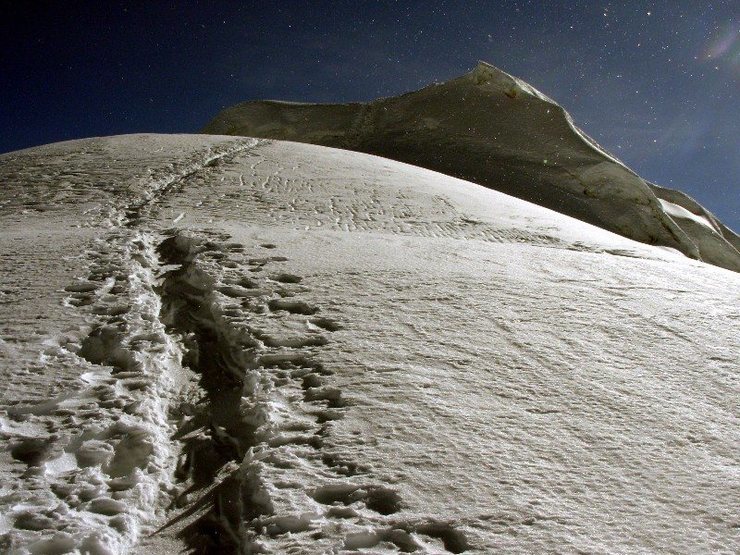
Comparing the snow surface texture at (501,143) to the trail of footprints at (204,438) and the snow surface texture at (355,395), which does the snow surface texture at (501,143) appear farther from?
the trail of footprints at (204,438)

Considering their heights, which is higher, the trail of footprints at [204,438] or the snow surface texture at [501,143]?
the snow surface texture at [501,143]

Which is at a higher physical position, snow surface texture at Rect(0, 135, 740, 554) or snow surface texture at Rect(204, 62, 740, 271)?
snow surface texture at Rect(204, 62, 740, 271)

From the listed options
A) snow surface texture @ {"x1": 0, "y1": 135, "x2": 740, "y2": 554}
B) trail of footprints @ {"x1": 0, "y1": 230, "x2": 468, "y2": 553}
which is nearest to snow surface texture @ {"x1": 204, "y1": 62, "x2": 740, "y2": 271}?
snow surface texture @ {"x1": 0, "y1": 135, "x2": 740, "y2": 554}

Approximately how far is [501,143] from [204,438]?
227 inches

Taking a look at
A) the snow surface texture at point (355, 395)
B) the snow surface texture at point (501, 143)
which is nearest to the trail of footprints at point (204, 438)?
the snow surface texture at point (355, 395)

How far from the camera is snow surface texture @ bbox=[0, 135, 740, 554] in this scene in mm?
843

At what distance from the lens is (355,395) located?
1117 millimetres

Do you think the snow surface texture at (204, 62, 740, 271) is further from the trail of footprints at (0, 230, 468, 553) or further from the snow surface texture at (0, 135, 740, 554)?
the trail of footprints at (0, 230, 468, 553)

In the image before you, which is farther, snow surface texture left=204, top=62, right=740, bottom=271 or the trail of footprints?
snow surface texture left=204, top=62, right=740, bottom=271

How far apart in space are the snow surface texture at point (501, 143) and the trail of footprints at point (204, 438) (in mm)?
4366

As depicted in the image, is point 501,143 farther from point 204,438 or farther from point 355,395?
point 204,438

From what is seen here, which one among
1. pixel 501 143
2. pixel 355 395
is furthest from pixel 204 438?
pixel 501 143

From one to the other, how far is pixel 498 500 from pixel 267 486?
0.35 metres

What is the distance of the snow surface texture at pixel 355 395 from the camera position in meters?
0.84
